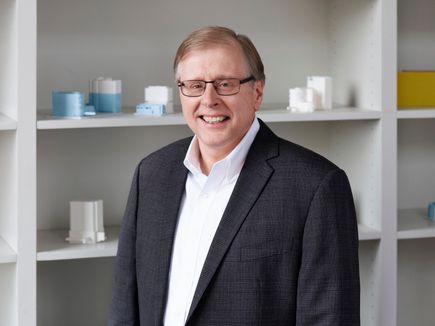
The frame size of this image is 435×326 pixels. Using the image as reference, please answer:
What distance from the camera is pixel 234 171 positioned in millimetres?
2092

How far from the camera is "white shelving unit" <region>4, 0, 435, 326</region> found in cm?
278

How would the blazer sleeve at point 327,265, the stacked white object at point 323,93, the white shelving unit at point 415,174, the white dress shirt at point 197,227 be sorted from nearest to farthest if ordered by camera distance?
the blazer sleeve at point 327,265 → the white dress shirt at point 197,227 → the stacked white object at point 323,93 → the white shelving unit at point 415,174

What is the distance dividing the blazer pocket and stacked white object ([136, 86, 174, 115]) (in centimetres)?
82

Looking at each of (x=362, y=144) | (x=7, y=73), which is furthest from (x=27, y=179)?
(x=362, y=144)

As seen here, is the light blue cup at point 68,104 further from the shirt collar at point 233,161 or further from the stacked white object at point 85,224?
the shirt collar at point 233,161

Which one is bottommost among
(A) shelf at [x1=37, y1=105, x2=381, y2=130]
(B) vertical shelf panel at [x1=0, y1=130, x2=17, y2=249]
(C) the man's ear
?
(B) vertical shelf panel at [x1=0, y1=130, x2=17, y2=249]

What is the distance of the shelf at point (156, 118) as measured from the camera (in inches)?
101

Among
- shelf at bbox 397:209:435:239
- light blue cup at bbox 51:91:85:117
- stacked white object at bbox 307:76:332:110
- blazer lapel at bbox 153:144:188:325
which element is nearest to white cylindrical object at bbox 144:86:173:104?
light blue cup at bbox 51:91:85:117

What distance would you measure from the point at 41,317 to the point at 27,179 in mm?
633

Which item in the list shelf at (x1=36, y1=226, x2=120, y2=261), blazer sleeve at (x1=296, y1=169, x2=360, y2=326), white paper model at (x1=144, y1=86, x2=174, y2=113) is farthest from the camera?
white paper model at (x1=144, y1=86, x2=174, y2=113)

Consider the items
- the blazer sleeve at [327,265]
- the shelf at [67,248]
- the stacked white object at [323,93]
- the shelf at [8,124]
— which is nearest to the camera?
the blazer sleeve at [327,265]

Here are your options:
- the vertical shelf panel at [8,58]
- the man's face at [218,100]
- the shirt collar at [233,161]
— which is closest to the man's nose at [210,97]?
the man's face at [218,100]

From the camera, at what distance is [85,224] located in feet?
9.08

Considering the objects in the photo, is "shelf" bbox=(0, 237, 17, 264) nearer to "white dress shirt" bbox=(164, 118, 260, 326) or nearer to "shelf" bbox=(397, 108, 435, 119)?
"white dress shirt" bbox=(164, 118, 260, 326)
